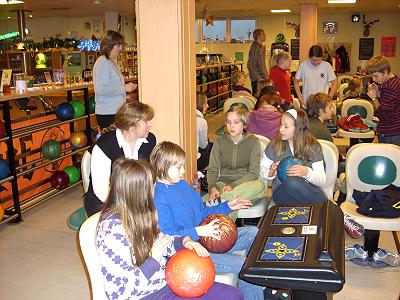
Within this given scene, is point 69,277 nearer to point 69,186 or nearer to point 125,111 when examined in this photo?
point 125,111

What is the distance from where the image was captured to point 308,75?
6785 millimetres

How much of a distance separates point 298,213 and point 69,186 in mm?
4326

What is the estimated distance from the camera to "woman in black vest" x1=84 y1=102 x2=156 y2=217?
3.25 metres

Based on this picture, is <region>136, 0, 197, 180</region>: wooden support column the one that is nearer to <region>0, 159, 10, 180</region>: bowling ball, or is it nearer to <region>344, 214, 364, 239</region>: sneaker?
<region>344, 214, 364, 239</region>: sneaker

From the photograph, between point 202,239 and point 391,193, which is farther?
point 391,193

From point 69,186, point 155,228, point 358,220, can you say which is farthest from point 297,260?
point 69,186

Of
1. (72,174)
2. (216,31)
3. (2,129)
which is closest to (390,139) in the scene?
(72,174)

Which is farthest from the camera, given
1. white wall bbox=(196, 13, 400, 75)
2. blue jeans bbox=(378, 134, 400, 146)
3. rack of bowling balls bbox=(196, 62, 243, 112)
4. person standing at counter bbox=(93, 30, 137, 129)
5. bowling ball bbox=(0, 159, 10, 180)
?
white wall bbox=(196, 13, 400, 75)

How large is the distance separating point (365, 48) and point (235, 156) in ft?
45.5

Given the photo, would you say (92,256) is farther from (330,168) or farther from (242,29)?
(242,29)

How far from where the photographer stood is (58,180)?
573cm

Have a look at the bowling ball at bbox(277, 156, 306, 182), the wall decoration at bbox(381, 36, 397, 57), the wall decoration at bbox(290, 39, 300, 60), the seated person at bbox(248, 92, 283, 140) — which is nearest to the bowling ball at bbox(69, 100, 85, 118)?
the seated person at bbox(248, 92, 283, 140)

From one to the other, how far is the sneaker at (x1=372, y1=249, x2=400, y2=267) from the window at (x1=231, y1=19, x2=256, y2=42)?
14320mm

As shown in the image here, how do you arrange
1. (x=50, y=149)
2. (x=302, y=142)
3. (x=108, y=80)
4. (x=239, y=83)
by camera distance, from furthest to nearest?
(x=239, y=83) → (x=50, y=149) → (x=108, y=80) → (x=302, y=142)
